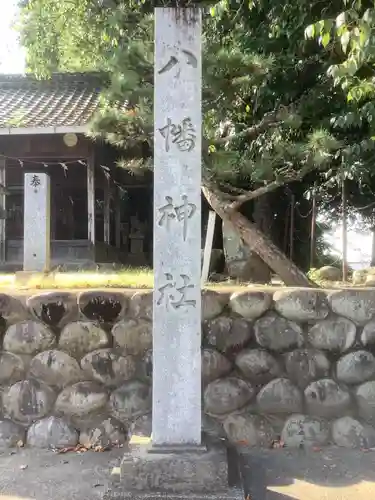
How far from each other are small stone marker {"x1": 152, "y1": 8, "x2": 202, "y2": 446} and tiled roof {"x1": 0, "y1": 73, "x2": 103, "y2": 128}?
291 inches

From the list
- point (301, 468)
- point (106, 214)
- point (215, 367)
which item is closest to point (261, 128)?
point (215, 367)

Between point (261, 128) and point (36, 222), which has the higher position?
point (261, 128)

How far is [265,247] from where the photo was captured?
6469 mm

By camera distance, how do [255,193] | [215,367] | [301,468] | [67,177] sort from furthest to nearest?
[67,177], [255,193], [215,367], [301,468]

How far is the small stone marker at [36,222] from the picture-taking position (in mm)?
6340

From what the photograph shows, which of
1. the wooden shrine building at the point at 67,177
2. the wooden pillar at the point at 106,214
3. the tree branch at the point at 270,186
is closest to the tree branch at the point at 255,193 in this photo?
the tree branch at the point at 270,186

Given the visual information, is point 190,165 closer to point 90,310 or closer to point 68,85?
point 90,310

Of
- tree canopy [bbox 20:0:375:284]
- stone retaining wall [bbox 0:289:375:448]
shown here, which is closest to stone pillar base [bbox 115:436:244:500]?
stone retaining wall [bbox 0:289:375:448]

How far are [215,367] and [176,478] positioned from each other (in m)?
1.19

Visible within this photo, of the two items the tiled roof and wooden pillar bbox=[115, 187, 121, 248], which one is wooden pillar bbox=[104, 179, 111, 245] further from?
the tiled roof

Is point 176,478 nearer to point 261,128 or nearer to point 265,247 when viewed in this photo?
point 265,247

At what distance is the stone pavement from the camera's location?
3213 millimetres

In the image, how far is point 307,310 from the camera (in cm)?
Result: 409

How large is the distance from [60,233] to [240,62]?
914 centimetres
